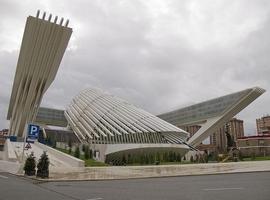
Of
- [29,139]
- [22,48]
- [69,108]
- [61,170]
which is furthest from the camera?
[69,108]

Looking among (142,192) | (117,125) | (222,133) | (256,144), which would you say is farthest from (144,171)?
(222,133)

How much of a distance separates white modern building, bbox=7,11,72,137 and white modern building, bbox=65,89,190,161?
24.5ft

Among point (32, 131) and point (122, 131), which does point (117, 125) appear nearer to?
point (122, 131)

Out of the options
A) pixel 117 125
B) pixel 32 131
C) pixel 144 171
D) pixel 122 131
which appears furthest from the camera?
pixel 117 125

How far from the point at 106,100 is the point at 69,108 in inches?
430

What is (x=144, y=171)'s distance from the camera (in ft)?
70.7

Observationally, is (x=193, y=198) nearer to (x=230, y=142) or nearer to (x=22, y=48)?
(x=230, y=142)

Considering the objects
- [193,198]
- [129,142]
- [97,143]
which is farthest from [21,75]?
[193,198]

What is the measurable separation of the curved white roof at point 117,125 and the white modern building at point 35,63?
271 inches

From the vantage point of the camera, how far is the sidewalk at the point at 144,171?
1970 centimetres

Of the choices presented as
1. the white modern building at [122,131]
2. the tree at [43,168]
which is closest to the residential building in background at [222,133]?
the white modern building at [122,131]

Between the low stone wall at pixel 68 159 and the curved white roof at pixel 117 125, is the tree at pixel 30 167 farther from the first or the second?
the curved white roof at pixel 117 125

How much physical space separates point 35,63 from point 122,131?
18.0m

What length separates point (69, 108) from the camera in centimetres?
6016
